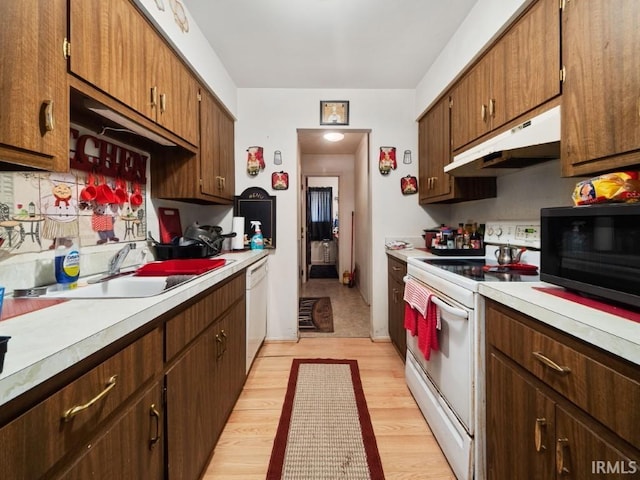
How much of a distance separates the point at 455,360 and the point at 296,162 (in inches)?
84.3

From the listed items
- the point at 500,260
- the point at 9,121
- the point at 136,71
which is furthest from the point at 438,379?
the point at 136,71

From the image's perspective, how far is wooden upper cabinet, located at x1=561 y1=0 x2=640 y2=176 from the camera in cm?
87

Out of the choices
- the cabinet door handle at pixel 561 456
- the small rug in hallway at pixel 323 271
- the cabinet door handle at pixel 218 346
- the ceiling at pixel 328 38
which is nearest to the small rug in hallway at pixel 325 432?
the cabinet door handle at pixel 218 346

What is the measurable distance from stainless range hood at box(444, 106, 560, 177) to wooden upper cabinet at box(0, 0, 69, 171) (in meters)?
1.73

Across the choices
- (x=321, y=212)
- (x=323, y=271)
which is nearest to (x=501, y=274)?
(x=323, y=271)

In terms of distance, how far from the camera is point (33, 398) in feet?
1.64

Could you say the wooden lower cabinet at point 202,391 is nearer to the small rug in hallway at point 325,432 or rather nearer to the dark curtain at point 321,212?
the small rug in hallway at point 325,432

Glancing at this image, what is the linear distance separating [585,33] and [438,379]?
1562mm

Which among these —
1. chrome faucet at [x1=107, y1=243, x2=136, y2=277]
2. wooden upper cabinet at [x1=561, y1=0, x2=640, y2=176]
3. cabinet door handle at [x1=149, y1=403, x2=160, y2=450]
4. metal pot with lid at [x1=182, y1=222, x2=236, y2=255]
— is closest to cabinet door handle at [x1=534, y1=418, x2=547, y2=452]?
wooden upper cabinet at [x1=561, y1=0, x2=640, y2=176]

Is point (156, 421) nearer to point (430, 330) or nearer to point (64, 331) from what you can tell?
point (64, 331)

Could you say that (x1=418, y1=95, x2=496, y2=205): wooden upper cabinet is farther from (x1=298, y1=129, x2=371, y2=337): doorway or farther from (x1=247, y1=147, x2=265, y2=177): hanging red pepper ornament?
Result: (x1=247, y1=147, x2=265, y2=177): hanging red pepper ornament

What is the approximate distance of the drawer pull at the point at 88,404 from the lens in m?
0.56

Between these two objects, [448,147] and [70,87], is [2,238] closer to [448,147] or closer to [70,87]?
[70,87]

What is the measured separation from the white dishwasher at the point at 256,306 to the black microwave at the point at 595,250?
1.69 m
